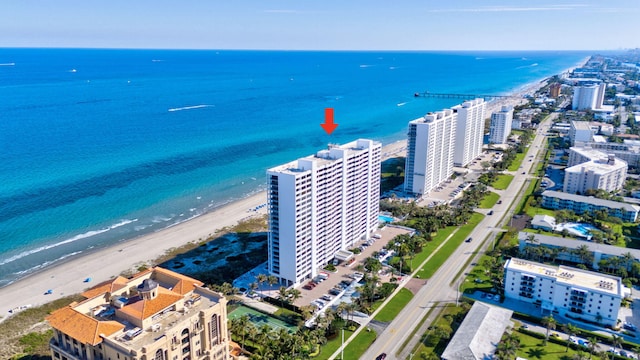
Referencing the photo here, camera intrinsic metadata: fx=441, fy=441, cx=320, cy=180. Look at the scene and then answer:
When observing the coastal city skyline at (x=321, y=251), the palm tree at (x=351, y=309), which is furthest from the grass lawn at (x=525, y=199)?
the palm tree at (x=351, y=309)

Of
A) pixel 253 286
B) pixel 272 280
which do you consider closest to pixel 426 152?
pixel 272 280

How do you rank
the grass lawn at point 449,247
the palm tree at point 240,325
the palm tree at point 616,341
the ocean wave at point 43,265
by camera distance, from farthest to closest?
1. the ocean wave at point 43,265
2. the grass lawn at point 449,247
3. the palm tree at point 616,341
4. the palm tree at point 240,325

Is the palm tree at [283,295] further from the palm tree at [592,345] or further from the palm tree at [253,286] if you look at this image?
the palm tree at [592,345]

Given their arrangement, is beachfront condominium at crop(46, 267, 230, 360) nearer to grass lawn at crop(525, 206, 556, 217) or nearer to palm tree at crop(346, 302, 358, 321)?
palm tree at crop(346, 302, 358, 321)

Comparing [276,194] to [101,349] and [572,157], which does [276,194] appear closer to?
[101,349]

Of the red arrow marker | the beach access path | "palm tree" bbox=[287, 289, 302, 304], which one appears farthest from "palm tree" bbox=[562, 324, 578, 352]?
the beach access path

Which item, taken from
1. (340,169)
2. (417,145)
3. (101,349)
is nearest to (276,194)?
(340,169)
